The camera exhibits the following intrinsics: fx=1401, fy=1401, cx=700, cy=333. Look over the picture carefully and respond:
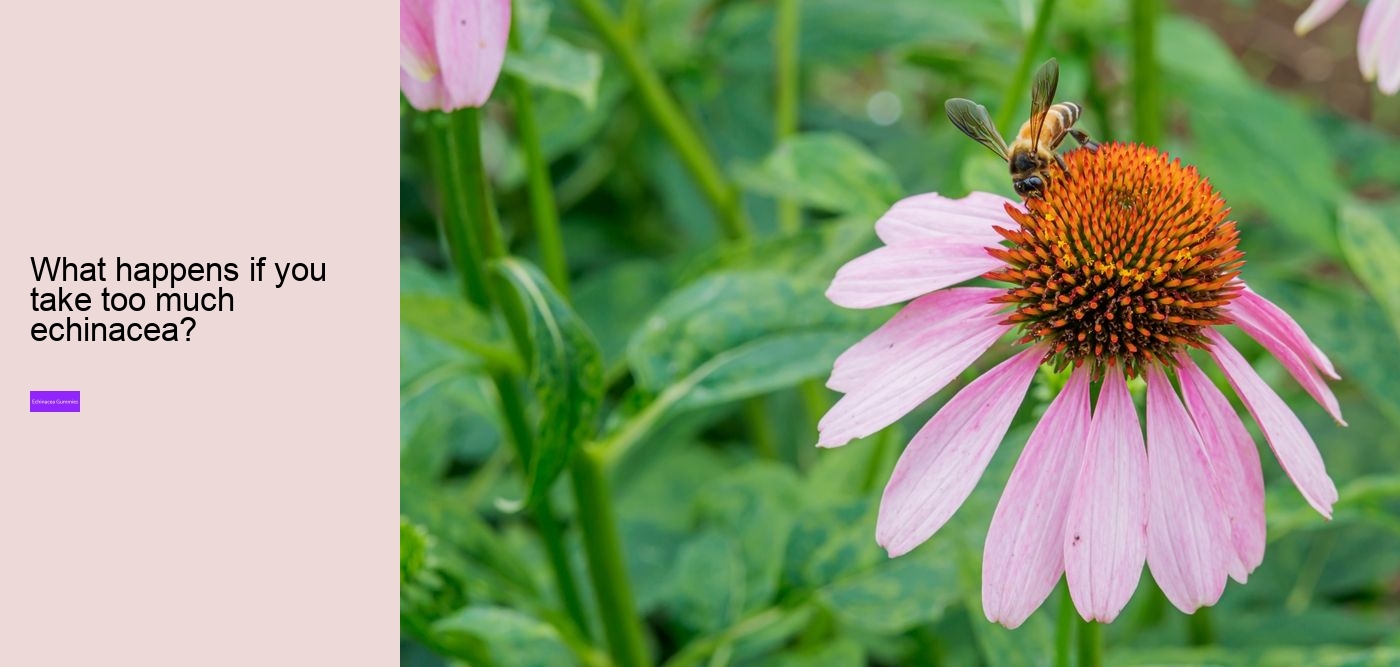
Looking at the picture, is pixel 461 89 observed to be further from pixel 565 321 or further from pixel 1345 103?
pixel 1345 103

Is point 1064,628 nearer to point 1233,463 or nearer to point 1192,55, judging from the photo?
point 1233,463

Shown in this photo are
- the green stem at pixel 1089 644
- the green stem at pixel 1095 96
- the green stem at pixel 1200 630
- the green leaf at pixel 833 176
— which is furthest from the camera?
the green stem at pixel 1095 96

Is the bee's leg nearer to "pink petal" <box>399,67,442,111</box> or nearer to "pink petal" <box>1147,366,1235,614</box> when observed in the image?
"pink petal" <box>1147,366,1235,614</box>

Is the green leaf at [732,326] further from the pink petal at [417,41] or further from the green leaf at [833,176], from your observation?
the pink petal at [417,41]

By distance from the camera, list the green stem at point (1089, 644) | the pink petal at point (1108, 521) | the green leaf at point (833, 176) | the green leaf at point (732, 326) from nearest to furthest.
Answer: the pink petal at point (1108, 521) < the green stem at point (1089, 644) < the green leaf at point (732, 326) < the green leaf at point (833, 176)

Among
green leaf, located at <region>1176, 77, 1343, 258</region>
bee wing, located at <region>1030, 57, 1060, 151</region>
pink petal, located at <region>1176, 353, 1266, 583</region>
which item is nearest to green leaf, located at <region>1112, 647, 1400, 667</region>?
pink petal, located at <region>1176, 353, 1266, 583</region>

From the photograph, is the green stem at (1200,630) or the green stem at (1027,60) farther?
the green stem at (1200,630)
